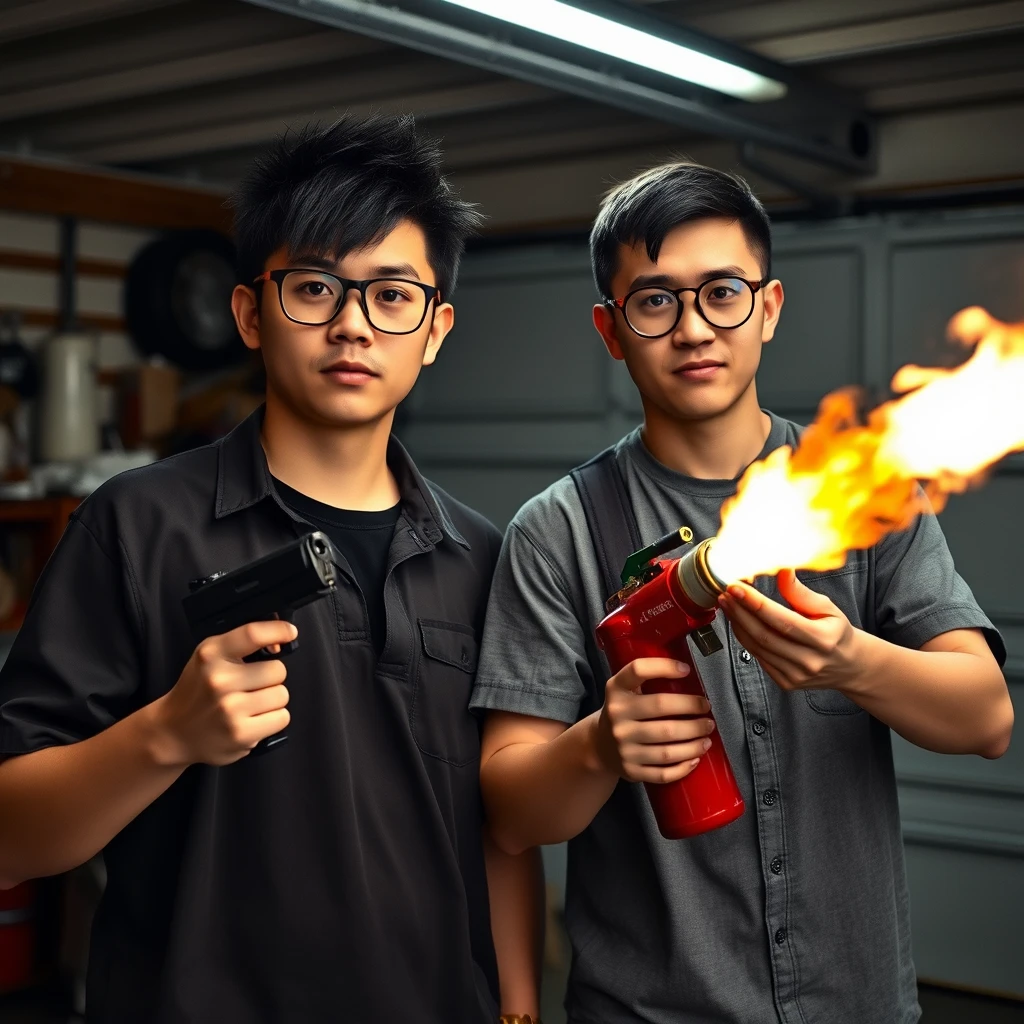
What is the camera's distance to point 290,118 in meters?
5.02

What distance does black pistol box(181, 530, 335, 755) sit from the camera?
1.59 m

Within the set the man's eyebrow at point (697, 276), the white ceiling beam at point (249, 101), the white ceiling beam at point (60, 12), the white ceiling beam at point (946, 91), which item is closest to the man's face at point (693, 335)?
the man's eyebrow at point (697, 276)

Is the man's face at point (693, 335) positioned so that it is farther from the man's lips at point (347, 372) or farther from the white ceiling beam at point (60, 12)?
the white ceiling beam at point (60, 12)

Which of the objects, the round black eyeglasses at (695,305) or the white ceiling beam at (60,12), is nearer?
the round black eyeglasses at (695,305)

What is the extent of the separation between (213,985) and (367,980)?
231 mm

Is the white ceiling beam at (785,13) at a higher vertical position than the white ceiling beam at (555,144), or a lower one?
lower

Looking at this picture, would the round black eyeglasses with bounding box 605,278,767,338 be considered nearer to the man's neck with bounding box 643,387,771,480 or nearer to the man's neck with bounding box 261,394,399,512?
the man's neck with bounding box 643,387,771,480

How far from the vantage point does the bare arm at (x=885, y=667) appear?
67.0 inches

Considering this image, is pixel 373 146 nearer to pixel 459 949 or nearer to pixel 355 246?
pixel 355 246

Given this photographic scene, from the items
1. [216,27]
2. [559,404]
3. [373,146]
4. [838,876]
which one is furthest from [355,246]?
[559,404]

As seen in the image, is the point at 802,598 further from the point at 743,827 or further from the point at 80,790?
the point at 80,790

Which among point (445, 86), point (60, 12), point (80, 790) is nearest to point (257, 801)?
point (80, 790)

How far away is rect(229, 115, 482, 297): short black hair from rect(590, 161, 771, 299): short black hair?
0.30m

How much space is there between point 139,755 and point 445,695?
56 cm
